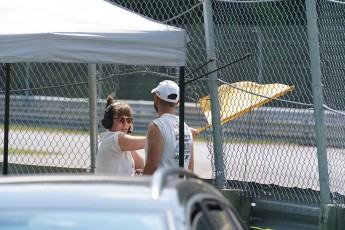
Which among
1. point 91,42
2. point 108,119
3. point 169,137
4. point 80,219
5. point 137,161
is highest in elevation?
point 91,42

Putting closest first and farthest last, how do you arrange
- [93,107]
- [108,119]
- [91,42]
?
1. [91,42]
2. [108,119]
3. [93,107]

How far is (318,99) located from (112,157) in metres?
1.61

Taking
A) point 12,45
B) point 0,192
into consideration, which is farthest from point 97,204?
point 12,45

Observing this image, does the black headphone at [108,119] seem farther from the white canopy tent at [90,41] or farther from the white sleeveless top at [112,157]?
the white canopy tent at [90,41]

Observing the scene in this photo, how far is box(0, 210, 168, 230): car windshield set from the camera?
10.9 feet

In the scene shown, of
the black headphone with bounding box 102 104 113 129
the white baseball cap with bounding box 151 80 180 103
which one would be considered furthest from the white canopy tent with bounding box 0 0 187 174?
the black headphone with bounding box 102 104 113 129

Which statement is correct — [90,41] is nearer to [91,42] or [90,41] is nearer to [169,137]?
[91,42]

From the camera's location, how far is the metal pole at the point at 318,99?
24.6 feet

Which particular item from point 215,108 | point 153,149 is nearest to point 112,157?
point 153,149

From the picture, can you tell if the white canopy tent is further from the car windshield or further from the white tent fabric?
the car windshield

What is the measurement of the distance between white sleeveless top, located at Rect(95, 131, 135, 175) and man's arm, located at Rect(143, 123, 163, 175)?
0.32m

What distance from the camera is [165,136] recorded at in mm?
7445

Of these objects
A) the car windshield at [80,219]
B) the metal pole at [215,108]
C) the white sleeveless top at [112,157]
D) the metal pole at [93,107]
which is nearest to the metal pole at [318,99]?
the metal pole at [215,108]

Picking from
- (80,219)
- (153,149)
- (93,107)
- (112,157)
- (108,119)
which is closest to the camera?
(80,219)
